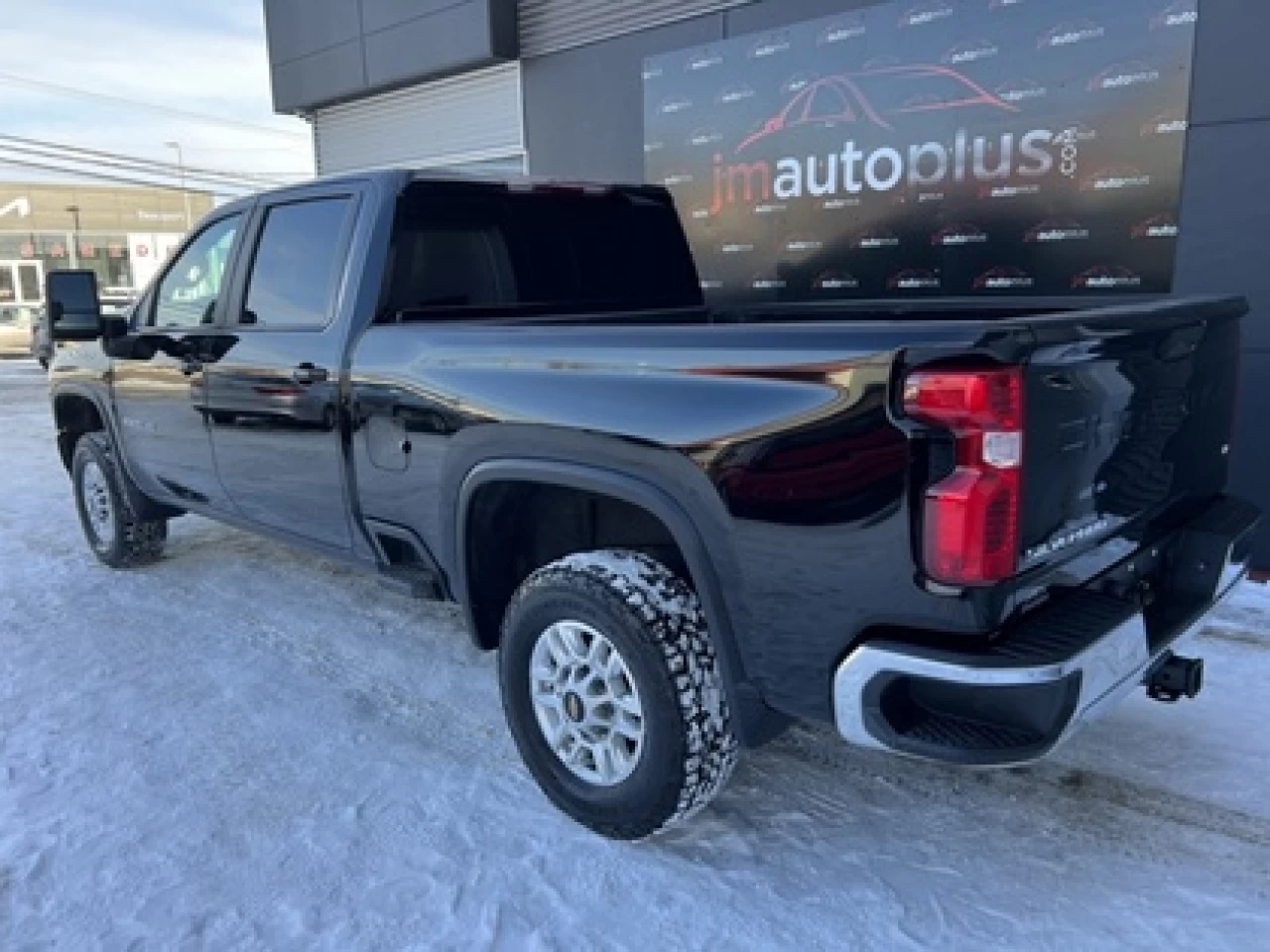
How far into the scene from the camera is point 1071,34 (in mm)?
5680

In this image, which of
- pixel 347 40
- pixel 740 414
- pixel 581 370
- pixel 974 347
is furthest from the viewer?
pixel 347 40

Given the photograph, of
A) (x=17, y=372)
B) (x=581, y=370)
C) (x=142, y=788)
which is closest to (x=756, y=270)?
(x=581, y=370)

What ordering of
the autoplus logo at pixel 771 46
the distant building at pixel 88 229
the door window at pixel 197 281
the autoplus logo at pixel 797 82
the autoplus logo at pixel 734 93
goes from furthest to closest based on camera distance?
the distant building at pixel 88 229 → the autoplus logo at pixel 734 93 → the autoplus logo at pixel 771 46 → the autoplus logo at pixel 797 82 → the door window at pixel 197 281

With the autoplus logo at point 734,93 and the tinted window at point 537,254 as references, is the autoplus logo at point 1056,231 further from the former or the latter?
the tinted window at point 537,254

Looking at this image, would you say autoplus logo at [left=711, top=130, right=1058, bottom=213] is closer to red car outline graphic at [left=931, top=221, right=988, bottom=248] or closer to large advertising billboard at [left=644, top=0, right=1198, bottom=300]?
large advertising billboard at [left=644, top=0, right=1198, bottom=300]

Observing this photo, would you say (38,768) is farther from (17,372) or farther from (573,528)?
(17,372)

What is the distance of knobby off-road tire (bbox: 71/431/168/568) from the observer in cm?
538

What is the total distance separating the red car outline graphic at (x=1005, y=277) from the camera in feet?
20.0

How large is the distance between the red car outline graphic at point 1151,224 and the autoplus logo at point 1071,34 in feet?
3.50

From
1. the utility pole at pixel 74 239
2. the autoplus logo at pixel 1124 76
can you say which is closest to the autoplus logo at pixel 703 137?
the autoplus logo at pixel 1124 76

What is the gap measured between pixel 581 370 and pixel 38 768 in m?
2.30

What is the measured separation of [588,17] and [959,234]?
161 inches

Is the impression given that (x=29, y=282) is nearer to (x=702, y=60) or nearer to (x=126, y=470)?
(x=702, y=60)

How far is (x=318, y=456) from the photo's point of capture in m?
3.70
